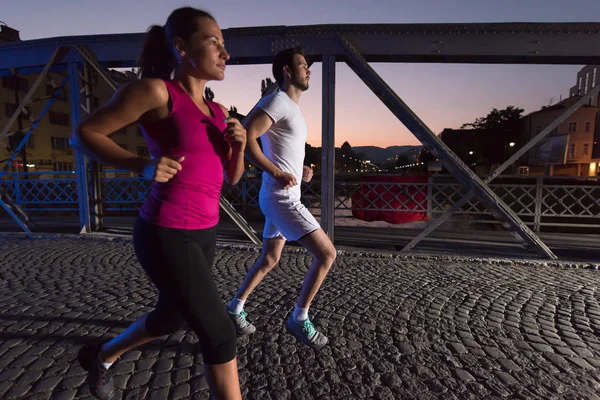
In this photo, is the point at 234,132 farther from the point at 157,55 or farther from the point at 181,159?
the point at 157,55

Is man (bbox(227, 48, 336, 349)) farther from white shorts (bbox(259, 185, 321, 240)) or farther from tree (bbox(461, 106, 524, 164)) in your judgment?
tree (bbox(461, 106, 524, 164))

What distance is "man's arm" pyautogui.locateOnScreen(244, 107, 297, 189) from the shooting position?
2.39 m

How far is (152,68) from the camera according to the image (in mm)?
1703

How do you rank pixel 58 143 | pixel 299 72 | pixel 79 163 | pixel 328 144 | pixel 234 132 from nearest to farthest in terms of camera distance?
pixel 234 132, pixel 299 72, pixel 328 144, pixel 79 163, pixel 58 143

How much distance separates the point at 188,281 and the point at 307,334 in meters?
1.48

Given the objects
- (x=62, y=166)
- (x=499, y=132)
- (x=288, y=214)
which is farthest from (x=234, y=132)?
(x=499, y=132)

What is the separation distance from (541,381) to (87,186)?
745 cm

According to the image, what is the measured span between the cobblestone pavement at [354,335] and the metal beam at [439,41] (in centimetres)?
325

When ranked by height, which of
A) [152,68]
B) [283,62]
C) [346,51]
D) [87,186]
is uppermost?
[346,51]

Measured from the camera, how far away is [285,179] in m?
2.44

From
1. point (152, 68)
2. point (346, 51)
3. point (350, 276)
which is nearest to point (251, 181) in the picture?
point (346, 51)

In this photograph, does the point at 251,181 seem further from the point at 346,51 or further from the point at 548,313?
the point at 548,313

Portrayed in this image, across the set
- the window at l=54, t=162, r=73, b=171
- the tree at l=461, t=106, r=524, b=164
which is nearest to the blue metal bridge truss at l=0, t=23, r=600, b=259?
the window at l=54, t=162, r=73, b=171

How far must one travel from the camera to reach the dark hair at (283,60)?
2661 millimetres
